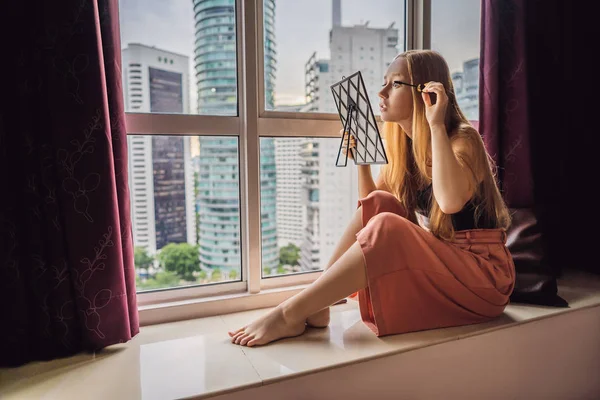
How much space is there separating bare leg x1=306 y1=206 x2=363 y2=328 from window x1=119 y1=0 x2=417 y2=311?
1.02 ft

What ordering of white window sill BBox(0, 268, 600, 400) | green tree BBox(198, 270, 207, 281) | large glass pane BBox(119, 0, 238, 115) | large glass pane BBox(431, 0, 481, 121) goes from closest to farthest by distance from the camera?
white window sill BBox(0, 268, 600, 400) < large glass pane BBox(119, 0, 238, 115) < green tree BBox(198, 270, 207, 281) < large glass pane BBox(431, 0, 481, 121)

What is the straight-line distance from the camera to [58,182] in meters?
0.97

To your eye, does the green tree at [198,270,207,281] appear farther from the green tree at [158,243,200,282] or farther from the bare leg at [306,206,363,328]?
the bare leg at [306,206,363,328]

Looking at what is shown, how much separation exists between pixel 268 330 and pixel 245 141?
62 centimetres

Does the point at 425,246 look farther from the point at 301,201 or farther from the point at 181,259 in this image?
the point at 181,259

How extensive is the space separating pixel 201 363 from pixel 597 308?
50.7 inches

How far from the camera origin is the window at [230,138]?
52.3 inches

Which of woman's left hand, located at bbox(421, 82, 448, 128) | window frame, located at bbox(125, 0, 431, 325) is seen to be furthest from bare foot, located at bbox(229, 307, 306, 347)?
woman's left hand, located at bbox(421, 82, 448, 128)

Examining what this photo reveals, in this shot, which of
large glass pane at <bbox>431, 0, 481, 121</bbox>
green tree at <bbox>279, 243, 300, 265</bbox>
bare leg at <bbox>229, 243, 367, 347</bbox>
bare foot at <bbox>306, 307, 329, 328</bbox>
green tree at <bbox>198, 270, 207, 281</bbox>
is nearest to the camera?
bare leg at <bbox>229, 243, 367, 347</bbox>

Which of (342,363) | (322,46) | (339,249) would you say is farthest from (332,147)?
(342,363)

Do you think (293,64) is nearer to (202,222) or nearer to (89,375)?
(202,222)

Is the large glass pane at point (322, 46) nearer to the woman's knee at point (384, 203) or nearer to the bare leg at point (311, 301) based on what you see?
the woman's knee at point (384, 203)

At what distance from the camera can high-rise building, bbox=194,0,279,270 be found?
1381 millimetres

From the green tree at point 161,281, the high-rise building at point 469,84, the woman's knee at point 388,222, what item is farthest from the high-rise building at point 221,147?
the high-rise building at point 469,84
